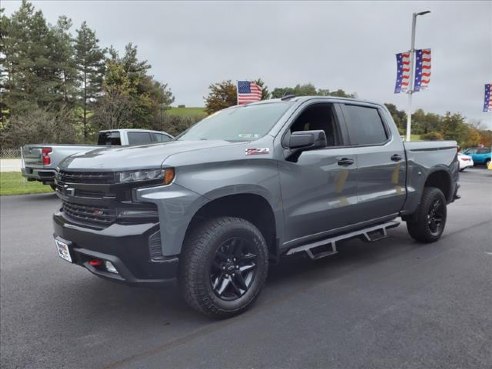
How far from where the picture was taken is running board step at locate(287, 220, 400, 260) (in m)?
4.04

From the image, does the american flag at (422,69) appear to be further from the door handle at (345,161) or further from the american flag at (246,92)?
the door handle at (345,161)

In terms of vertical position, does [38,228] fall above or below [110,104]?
below

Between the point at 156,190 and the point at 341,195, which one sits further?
the point at 341,195

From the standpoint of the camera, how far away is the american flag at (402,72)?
22.3m

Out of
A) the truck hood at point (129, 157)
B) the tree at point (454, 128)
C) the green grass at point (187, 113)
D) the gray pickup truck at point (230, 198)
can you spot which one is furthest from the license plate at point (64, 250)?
the tree at point (454, 128)

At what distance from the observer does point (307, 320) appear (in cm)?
343

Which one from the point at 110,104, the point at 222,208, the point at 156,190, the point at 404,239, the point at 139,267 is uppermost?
the point at 110,104

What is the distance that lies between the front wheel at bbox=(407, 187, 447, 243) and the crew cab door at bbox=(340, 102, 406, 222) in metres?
0.62

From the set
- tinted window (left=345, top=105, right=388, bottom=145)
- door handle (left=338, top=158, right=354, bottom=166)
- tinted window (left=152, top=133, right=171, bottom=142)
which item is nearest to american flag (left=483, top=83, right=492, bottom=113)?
tinted window (left=152, top=133, right=171, bottom=142)

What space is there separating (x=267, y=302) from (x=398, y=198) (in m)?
2.29

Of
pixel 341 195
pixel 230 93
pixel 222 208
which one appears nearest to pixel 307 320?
pixel 222 208

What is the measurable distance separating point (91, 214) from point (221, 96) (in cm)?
4555

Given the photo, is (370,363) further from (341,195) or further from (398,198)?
(398,198)

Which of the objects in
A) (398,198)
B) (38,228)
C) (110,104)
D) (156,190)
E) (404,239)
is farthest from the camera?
(110,104)
